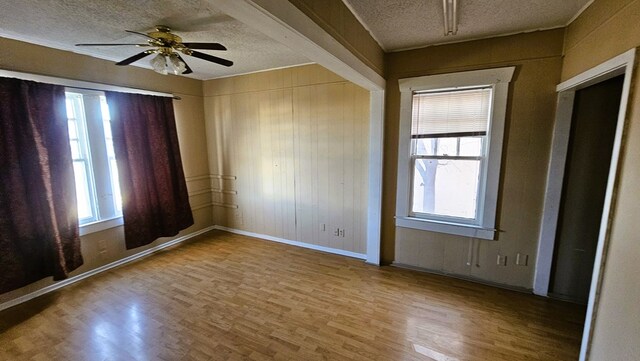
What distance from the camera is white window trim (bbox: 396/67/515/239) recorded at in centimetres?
253

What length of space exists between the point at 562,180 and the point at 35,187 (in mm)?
5146

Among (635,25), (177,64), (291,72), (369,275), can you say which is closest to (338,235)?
(369,275)

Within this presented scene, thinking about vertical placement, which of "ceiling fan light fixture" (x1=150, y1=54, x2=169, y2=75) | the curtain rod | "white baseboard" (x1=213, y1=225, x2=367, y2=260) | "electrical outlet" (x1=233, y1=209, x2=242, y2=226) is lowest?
"white baseboard" (x1=213, y1=225, x2=367, y2=260)

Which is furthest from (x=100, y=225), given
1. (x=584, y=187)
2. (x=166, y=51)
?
(x=584, y=187)

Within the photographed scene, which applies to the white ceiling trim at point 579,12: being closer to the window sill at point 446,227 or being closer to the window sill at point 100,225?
the window sill at point 446,227

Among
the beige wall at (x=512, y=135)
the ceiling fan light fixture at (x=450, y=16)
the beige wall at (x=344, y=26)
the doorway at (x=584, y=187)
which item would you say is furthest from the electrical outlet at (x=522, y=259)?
the beige wall at (x=344, y=26)

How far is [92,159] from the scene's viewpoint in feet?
10.1

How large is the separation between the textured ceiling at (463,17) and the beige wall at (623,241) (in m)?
0.39

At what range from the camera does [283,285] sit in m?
2.83

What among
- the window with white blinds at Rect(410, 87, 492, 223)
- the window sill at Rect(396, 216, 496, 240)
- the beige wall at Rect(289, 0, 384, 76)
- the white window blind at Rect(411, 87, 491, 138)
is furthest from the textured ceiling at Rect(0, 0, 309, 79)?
the window sill at Rect(396, 216, 496, 240)

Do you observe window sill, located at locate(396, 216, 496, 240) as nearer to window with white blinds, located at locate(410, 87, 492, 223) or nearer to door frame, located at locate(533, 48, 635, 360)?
window with white blinds, located at locate(410, 87, 492, 223)

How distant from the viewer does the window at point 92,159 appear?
296 centimetres

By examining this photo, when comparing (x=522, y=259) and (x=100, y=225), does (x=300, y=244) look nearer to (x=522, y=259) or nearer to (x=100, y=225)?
(x=100, y=225)

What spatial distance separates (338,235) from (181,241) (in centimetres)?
255
